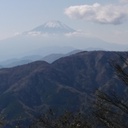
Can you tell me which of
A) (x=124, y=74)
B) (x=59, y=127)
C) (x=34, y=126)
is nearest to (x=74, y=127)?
(x=59, y=127)

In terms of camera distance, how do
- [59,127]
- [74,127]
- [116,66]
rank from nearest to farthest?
[116,66] < [74,127] < [59,127]

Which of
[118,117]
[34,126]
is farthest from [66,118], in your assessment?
[118,117]

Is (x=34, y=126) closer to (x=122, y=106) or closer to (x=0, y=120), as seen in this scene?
(x=0, y=120)

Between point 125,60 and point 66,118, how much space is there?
21.1 meters

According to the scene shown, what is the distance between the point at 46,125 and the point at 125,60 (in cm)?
2192

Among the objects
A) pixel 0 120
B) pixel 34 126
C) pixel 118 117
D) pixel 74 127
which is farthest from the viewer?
pixel 34 126

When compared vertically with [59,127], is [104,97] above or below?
above

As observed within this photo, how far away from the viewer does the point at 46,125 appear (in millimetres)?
37656

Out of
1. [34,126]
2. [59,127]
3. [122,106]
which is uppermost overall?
[122,106]

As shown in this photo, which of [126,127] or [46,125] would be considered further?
[46,125]

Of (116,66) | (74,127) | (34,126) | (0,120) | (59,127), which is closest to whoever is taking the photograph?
(116,66)

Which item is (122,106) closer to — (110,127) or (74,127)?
(110,127)

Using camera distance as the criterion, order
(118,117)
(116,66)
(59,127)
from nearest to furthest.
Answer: (116,66) < (118,117) < (59,127)

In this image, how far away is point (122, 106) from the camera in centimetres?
1728
